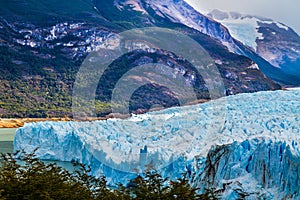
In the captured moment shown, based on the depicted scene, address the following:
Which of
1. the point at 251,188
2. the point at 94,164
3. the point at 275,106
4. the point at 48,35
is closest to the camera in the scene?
the point at 251,188

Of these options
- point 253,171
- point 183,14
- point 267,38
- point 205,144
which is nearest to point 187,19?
point 183,14

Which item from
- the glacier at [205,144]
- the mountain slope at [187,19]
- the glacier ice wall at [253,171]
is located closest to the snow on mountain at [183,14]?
the mountain slope at [187,19]

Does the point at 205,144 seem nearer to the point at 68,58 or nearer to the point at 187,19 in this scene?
the point at 68,58

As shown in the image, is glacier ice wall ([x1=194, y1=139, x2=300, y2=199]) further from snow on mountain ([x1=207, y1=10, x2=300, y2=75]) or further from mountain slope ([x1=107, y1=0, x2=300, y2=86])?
snow on mountain ([x1=207, y1=10, x2=300, y2=75])

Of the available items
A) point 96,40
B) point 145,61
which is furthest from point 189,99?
point 96,40

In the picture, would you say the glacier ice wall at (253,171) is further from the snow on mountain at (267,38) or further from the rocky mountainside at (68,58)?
the snow on mountain at (267,38)

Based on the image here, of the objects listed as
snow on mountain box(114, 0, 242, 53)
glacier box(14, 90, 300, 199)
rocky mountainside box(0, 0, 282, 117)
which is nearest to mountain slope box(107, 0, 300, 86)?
snow on mountain box(114, 0, 242, 53)

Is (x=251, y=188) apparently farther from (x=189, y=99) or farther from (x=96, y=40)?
(x=96, y=40)
